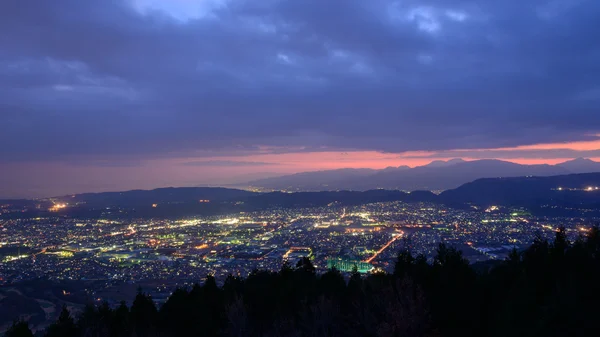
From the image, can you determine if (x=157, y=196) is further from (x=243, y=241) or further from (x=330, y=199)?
(x=243, y=241)

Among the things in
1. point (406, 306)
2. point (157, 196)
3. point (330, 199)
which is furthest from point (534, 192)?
point (157, 196)

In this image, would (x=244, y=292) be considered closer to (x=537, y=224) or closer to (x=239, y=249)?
(x=239, y=249)

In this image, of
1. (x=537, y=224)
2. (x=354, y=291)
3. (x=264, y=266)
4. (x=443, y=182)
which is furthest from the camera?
(x=443, y=182)

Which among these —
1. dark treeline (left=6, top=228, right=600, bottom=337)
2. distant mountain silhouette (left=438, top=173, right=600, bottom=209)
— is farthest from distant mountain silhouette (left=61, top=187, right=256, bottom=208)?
dark treeline (left=6, top=228, right=600, bottom=337)

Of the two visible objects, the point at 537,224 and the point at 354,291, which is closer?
the point at 354,291

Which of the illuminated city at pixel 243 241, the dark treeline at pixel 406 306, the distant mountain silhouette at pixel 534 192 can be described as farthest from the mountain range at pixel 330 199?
the dark treeline at pixel 406 306

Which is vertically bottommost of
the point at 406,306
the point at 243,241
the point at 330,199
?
the point at 243,241

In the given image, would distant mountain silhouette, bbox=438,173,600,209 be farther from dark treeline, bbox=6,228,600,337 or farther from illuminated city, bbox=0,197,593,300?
dark treeline, bbox=6,228,600,337

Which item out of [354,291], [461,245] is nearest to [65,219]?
[461,245]

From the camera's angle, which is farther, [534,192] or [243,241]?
[534,192]
